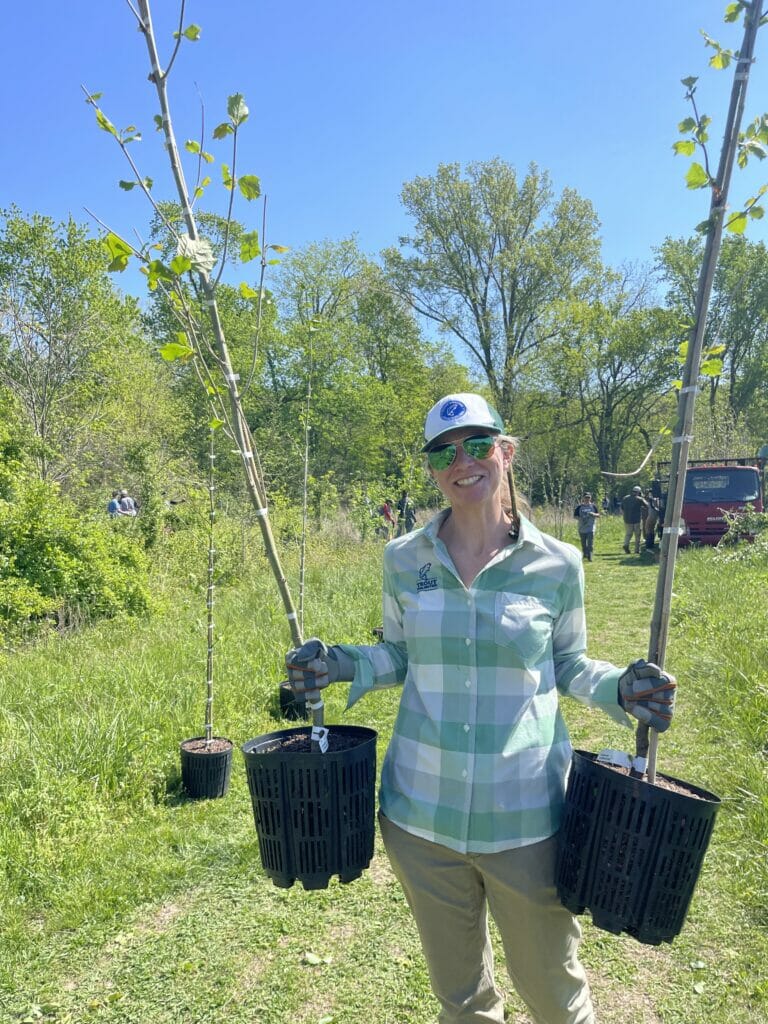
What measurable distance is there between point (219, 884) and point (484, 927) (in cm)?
213

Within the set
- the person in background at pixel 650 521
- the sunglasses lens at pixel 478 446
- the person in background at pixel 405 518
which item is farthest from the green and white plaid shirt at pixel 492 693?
the person in background at pixel 650 521

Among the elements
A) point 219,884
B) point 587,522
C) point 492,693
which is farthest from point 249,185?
point 587,522

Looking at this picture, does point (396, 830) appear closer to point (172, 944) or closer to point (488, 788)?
point (488, 788)

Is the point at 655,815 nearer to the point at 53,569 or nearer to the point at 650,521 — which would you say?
the point at 53,569

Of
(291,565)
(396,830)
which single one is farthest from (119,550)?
(396,830)

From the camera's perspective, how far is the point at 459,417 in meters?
1.83

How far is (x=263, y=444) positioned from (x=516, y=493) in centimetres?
2629

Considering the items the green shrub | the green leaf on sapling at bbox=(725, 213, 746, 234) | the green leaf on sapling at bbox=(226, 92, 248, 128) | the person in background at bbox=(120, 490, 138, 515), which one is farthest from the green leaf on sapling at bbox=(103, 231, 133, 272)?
the person in background at bbox=(120, 490, 138, 515)

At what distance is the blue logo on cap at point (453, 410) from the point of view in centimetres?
184

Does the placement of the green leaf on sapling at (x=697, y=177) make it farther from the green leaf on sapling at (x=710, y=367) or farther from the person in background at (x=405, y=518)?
the person in background at (x=405, y=518)

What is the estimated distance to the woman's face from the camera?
6.08ft

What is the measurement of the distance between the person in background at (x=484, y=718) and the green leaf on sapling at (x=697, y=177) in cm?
75

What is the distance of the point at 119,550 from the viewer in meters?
8.76

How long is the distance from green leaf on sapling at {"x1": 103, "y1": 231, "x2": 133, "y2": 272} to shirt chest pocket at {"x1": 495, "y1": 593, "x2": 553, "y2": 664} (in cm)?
135
